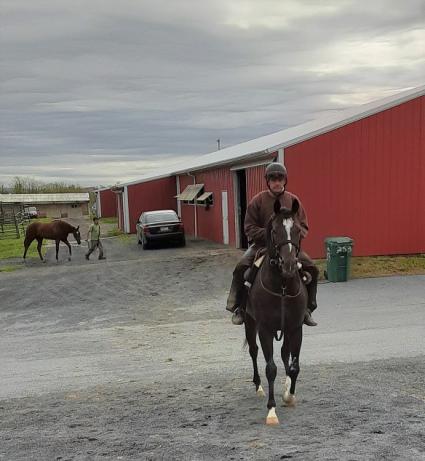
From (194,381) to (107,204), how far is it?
59.9 metres

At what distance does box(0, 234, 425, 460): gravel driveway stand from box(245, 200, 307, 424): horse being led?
467mm

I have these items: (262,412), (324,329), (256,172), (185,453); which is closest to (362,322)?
(324,329)

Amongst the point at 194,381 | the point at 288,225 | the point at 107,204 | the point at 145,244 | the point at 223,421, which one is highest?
the point at 288,225

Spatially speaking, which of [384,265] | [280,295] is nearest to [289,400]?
[280,295]

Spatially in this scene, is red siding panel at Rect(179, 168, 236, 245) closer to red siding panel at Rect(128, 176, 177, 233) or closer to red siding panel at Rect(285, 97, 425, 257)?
red siding panel at Rect(128, 176, 177, 233)

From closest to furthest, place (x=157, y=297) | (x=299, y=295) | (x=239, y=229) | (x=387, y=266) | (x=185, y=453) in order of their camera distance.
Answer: (x=185, y=453)
(x=299, y=295)
(x=157, y=297)
(x=387, y=266)
(x=239, y=229)

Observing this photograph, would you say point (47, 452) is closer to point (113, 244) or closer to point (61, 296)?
point (61, 296)

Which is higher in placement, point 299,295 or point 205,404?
point 299,295

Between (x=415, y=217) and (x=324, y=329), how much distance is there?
9455mm

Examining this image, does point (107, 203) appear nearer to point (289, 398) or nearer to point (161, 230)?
point (161, 230)

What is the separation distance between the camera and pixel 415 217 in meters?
17.8

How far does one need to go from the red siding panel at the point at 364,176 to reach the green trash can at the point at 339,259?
2.86m

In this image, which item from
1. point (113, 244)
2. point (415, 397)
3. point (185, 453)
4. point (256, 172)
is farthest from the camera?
point (113, 244)

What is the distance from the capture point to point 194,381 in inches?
270
